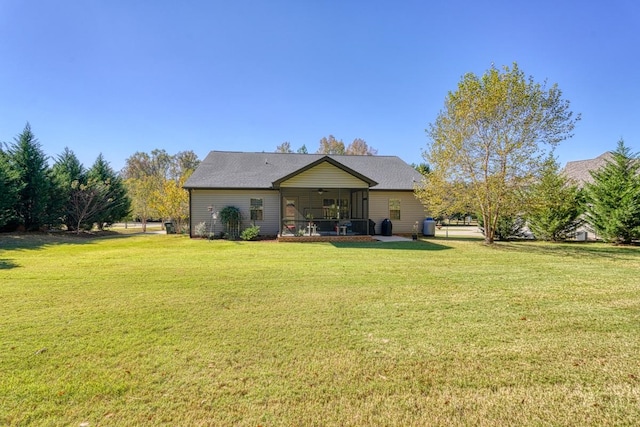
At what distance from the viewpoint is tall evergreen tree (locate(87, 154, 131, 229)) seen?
2059 centimetres

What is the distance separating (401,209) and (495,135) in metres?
6.62

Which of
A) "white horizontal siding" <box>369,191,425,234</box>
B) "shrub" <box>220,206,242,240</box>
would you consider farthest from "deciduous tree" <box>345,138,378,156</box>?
"shrub" <box>220,206,242,240</box>

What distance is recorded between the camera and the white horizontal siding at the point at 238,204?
1681 cm

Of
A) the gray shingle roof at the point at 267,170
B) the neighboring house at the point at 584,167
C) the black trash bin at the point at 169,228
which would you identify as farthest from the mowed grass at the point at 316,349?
the neighboring house at the point at 584,167

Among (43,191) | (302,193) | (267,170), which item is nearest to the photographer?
(43,191)

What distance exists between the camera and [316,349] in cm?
353

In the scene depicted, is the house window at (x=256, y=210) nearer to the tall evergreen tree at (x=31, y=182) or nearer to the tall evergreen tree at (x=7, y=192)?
the tall evergreen tree at (x=31, y=182)

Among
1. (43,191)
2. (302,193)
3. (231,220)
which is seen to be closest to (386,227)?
(302,193)

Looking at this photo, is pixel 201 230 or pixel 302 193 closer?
pixel 201 230

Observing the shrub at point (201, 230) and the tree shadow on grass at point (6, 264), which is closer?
the tree shadow on grass at point (6, 264)

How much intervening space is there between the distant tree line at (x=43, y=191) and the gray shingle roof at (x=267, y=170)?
798 cm

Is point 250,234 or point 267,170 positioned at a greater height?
point 267,170

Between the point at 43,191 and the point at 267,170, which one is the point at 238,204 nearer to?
the point at 267,170

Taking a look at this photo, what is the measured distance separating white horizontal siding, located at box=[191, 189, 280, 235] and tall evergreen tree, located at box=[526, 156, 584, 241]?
12707mm
